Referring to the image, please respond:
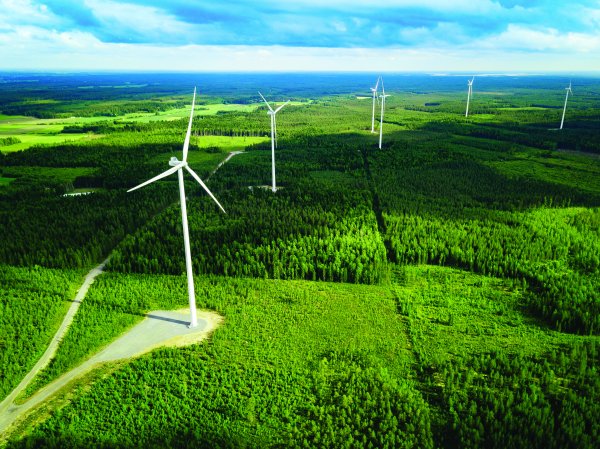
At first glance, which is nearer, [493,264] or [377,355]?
[377,355]

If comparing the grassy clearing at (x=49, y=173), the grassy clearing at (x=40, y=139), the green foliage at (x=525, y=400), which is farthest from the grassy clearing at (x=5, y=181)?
the green foliage at (x=525, y=400)

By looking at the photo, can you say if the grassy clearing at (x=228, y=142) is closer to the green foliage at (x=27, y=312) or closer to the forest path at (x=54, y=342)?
the forest path at (x=54, y=342)

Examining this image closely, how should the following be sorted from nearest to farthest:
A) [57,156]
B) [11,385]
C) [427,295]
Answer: [11,385] → [427,295] → [57,156]

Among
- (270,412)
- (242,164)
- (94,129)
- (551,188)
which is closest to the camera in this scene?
(270,412)

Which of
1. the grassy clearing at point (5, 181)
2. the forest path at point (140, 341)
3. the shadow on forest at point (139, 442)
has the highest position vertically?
the grassy clearing at point (5, 181)

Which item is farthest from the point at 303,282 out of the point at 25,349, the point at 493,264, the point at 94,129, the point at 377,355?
the point at 94,129

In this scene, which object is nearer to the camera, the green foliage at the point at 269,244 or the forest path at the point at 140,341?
the forest path at the point at 140,341

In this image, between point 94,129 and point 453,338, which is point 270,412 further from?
point 94,129
